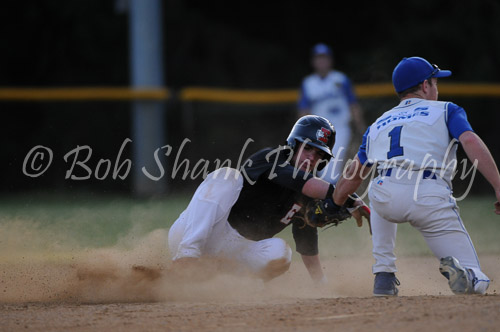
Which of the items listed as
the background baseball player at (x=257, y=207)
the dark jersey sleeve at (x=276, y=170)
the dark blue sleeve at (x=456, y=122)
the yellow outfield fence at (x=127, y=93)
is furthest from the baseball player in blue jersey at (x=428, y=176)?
the yellow outfield fence at (x=127, y=93)

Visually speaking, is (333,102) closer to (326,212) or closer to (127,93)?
(127,93)

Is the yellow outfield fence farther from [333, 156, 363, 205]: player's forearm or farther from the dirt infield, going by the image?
[333, 156, 363, 205]: player's forearm

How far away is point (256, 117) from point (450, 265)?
28.4 ft

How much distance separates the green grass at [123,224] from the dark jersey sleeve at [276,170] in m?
1.83

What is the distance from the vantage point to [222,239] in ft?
16.2

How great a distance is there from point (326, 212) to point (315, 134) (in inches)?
22.1

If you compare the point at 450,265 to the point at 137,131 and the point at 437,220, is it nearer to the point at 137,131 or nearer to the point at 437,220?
the point at 437,220

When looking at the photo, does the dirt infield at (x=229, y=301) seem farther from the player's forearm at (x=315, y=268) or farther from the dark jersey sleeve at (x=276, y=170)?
the dark jersey sleeve at (x=276, y=170)

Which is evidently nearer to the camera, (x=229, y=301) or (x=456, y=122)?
(x=456, y=122)

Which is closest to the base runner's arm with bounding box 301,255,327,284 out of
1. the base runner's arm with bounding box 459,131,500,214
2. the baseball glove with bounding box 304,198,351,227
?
the baseball glove with bounding box 304,198,351,227

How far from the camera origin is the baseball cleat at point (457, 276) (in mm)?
4203

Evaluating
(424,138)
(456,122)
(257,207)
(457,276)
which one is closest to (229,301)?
(257,207)

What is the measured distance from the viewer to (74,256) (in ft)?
18.9

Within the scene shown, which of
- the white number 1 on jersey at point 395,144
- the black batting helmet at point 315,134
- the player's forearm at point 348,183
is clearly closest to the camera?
the white number 1 on jersey at point 395,144
